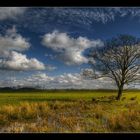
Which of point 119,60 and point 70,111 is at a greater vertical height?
point 119,60

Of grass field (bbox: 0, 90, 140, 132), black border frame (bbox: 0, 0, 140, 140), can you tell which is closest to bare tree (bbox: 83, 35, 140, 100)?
grass field (bbox: 0, 90, 140, 132)

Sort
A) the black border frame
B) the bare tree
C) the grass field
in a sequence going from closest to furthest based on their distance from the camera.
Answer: the black border frame, the grass field, the bare tree

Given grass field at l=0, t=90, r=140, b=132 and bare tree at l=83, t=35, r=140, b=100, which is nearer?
grass field at l=0, t=90, r=140, b=132

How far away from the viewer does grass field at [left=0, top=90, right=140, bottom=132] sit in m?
8.05

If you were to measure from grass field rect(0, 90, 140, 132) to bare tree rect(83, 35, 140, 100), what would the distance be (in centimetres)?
25

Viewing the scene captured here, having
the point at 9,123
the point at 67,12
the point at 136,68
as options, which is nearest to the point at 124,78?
the point at 136,68

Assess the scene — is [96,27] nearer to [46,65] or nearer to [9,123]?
[46,65]

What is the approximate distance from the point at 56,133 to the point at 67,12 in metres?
1.96

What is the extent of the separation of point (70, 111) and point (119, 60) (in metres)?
1.18

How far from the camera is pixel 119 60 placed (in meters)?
8.29

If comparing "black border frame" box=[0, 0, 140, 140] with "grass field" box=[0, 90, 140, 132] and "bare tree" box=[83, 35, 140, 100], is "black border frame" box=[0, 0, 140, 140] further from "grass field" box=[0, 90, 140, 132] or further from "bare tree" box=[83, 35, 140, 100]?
"bare tree" box=[83, 35, 140, 100]
